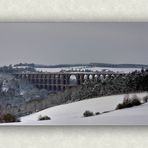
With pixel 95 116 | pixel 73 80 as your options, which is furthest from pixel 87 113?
pixel 73 80

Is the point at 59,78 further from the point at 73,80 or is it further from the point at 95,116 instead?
the point at 95,116

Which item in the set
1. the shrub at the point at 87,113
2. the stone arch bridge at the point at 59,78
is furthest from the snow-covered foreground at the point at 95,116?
the stone arch bridge at the point at 59,78

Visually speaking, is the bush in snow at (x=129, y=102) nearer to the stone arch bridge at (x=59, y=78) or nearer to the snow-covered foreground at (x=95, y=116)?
the snow-covered foreground at (x=95, y=116)

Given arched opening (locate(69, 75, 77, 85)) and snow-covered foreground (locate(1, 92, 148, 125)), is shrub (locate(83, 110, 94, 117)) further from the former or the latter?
arched opening (locate(69, 75, 77, 85))
